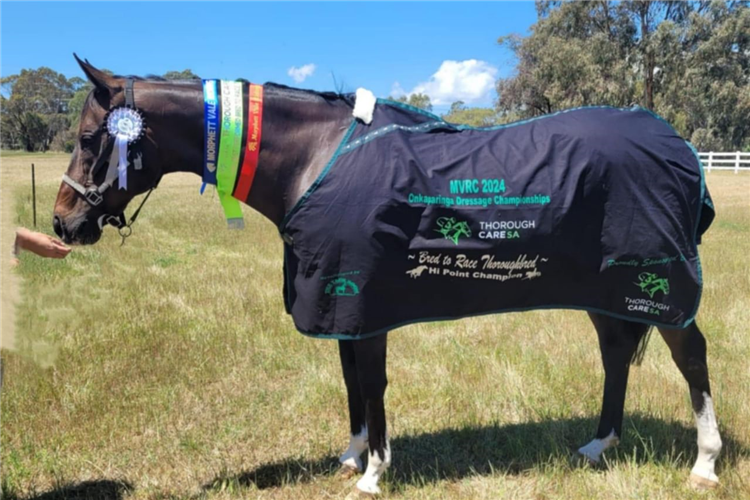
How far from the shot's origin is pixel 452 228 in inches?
115

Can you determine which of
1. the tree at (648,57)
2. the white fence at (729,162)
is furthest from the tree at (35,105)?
the white fence at (729,162)

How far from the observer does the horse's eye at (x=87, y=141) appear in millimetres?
2871

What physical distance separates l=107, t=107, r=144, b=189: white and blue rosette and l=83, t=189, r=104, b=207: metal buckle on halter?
0.16 meters

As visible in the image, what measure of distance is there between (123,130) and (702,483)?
368 centimetres

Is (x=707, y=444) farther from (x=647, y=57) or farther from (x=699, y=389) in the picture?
(x=647, y=57)

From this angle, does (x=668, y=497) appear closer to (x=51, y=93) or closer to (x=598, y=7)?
(x=598, y=7)

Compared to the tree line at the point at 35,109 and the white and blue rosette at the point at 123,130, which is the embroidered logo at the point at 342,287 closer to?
the white and blue rosette at the point at 123,130

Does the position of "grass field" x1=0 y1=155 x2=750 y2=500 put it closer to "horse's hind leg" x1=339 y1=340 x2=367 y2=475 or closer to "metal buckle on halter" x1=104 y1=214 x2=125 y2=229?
"horse's hind leg" x1=339 y1=340 x2=367 y2=475

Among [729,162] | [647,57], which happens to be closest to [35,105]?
[647,57]

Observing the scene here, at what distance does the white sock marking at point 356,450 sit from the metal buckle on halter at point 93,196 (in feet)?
6.60

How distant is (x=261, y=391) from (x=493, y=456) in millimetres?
1901

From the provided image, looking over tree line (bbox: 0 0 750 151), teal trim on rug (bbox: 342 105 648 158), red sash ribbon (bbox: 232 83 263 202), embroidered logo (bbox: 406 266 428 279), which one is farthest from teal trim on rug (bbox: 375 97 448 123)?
tree line (bbox: 0 0 750 151)

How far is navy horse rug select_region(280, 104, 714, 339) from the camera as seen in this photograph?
2832 millimetres

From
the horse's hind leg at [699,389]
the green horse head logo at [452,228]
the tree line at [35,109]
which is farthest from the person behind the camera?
the tree line at [35,109]
